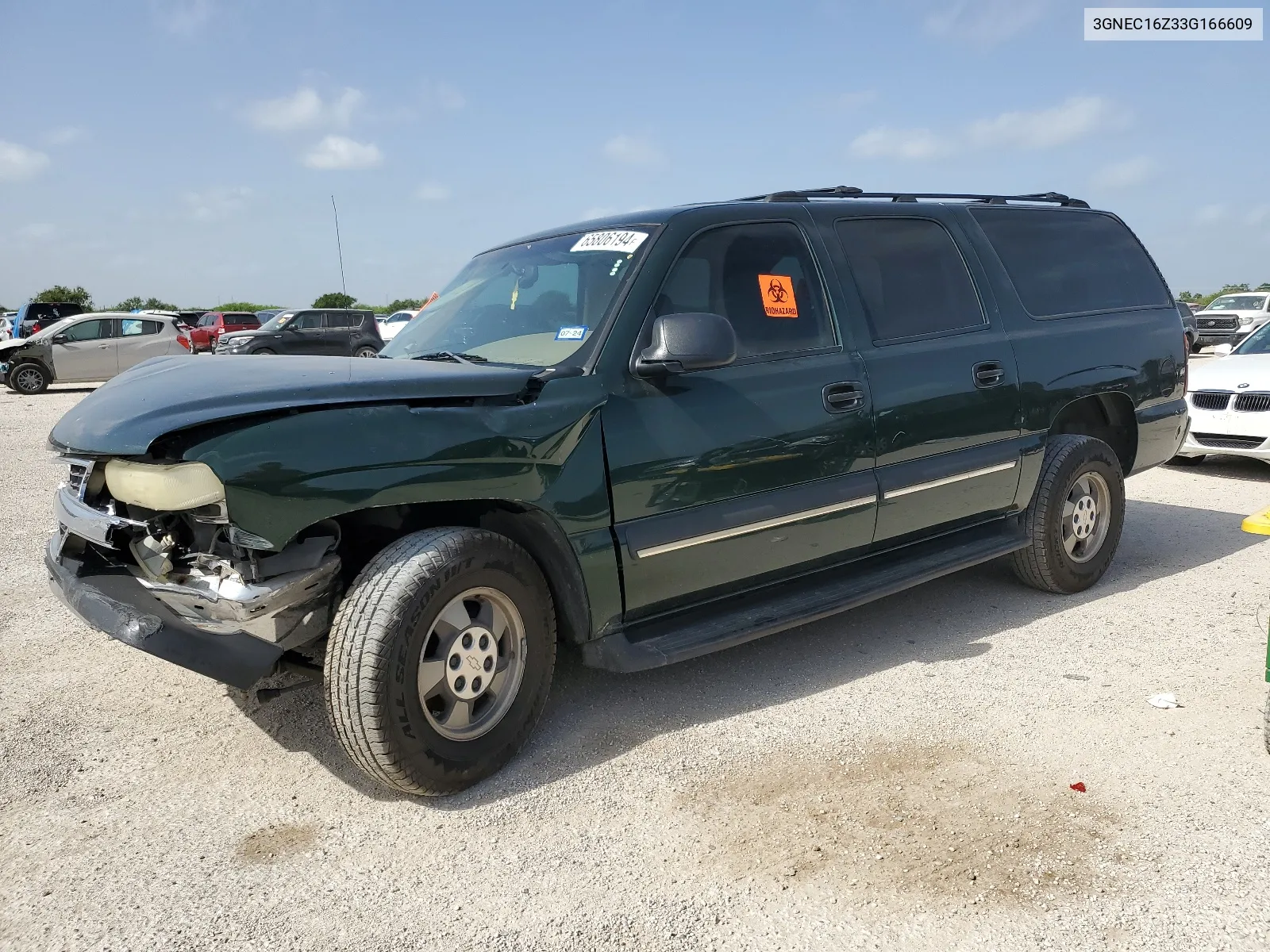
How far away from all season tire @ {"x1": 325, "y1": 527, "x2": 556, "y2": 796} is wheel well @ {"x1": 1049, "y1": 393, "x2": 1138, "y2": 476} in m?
3.18

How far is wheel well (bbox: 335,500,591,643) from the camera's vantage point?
3.04 m

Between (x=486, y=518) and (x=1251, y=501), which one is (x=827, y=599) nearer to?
(x=486, y=518)

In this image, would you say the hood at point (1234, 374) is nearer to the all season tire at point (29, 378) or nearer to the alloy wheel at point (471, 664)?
the alloy wheel at point (471, 664)

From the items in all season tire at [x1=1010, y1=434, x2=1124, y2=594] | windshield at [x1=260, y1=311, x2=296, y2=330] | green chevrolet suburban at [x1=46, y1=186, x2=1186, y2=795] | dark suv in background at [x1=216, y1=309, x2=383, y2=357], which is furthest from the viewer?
windshield at [x1=260, y1=311, x2=296, y2=330]

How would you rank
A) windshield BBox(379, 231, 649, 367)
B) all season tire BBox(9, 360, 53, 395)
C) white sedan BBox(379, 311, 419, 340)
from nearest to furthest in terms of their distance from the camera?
windshield BBox(379, 231, 649, 367), all season tire BBox(9, 360, 53, 395), white sedan BBox(379, 311, 419, 340)

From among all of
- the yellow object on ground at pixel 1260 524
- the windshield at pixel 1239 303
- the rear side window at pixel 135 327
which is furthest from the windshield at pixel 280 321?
the windshield at pixel 1239 303

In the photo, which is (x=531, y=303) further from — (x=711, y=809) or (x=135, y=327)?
(x=135, y=327)

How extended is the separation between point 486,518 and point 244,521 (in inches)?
34.1

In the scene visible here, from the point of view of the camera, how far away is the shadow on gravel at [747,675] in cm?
324

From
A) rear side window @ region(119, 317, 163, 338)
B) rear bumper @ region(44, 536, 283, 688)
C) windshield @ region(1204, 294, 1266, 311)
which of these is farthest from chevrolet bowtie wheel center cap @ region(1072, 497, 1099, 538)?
windshield @ region(1204, 294, 1266, 311)

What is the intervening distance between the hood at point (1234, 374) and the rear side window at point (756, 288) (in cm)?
612

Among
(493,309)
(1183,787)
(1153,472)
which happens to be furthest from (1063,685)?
(1153,472)

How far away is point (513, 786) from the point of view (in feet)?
9.97

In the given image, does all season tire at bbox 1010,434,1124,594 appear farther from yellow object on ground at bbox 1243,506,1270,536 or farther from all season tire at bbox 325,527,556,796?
all season tire at bbox 325,527,556,796
